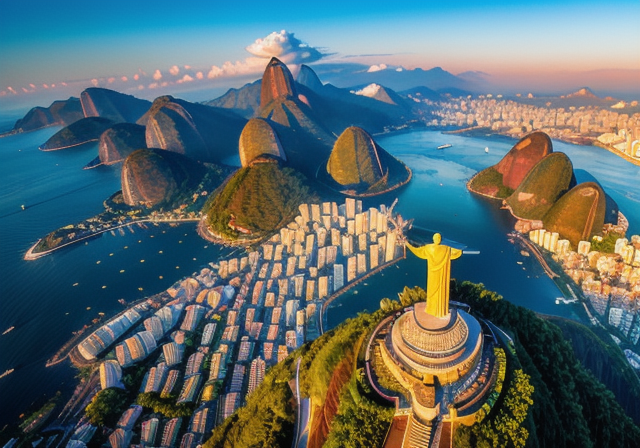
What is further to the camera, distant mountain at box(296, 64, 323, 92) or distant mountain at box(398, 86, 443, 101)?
distant mountain at box(398, 86, 443, 101)

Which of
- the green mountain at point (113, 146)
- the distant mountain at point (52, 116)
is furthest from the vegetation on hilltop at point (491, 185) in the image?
the distant mountain at point (52, 116)

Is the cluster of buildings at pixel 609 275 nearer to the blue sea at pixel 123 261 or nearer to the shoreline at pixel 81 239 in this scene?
the blue sea at pixel 123 261

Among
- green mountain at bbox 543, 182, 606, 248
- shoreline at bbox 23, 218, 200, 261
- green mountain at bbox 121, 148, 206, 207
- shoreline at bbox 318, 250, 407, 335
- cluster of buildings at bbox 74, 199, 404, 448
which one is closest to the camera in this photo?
cluster of buildings at bbox 74, 199, 404, 448

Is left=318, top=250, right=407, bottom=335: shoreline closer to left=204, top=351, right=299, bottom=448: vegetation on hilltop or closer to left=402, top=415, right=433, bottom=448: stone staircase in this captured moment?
left=204, top=351, right=299, bottom=448: vegetation on hilltop

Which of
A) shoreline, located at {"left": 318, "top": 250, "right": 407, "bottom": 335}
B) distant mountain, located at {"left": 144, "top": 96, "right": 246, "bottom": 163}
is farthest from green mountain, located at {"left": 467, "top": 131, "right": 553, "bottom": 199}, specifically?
distant mountain, located at {"left": 144, "top": 96, "right": 246, "bottom": 163}

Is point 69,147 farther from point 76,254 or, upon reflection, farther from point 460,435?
point 460,435

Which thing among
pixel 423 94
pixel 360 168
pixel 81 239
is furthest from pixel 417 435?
pixel 423 94
